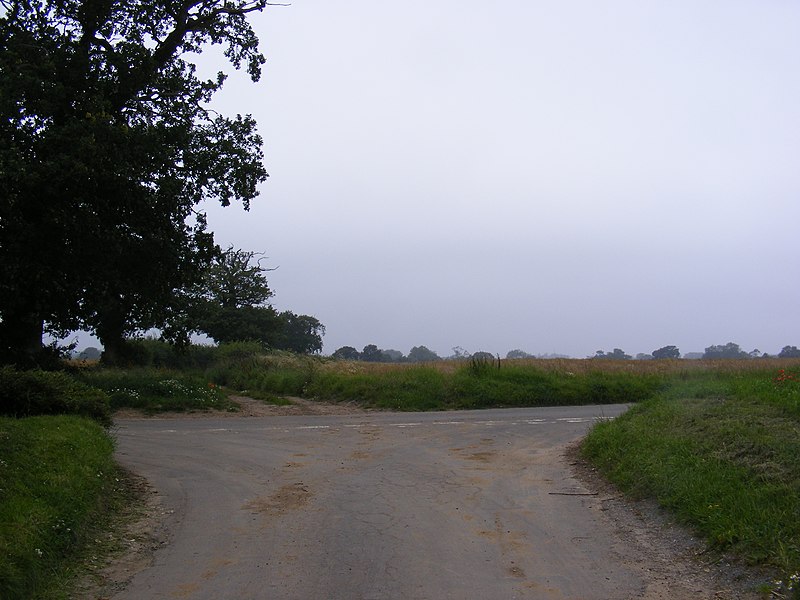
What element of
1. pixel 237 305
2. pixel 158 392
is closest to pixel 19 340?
pixel 158 392

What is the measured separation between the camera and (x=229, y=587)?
19.2 ft

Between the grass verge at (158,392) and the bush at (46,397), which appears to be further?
the grass verge at (158,392)

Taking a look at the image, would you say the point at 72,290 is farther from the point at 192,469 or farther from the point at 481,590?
the point at 481,590

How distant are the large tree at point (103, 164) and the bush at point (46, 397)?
134 cm

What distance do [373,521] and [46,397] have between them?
20.8 feet

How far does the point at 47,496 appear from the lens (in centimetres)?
715

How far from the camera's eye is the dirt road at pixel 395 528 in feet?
19.5

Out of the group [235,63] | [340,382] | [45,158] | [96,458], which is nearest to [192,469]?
[96,458]

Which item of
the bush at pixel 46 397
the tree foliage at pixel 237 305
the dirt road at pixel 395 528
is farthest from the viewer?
the tree foliage at pixel 237 305

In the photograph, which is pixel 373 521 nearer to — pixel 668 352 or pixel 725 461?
pixel 725 461

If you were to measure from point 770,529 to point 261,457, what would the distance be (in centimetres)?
825

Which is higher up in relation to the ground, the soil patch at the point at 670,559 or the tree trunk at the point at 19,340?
the tree trunk at the point at 19,340

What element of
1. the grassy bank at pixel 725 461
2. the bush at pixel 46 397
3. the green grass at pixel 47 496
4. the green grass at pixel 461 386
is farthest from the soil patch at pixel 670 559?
the green grass at pixel 461 386

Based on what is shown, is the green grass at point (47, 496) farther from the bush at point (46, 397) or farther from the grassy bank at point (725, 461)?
the grassy bank at point (725, 461)
